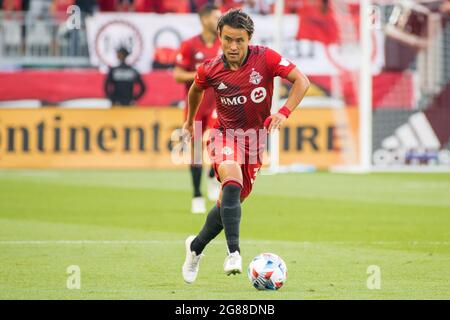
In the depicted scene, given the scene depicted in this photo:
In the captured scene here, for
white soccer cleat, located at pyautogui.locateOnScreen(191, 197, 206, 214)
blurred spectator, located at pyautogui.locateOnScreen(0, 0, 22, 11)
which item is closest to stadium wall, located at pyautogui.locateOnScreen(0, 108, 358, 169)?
blurred spectator, located at pyautogui.locateOnScreen(0, 0, 22, 11)

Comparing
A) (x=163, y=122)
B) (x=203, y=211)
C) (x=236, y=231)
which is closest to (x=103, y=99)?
(x=163, y=122)

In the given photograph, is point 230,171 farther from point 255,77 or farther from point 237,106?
point 255,77

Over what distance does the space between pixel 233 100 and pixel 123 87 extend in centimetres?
1532

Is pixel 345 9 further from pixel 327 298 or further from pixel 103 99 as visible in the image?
pixel 327 298

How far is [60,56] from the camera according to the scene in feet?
84.9

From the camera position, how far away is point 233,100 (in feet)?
28.9

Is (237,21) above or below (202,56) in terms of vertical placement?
above

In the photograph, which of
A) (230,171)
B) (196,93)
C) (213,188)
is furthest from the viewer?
(213,188)

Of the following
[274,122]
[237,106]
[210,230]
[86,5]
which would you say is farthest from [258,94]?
[86,5]

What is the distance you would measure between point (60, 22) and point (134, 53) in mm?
1714

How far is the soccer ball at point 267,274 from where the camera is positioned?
319 inches

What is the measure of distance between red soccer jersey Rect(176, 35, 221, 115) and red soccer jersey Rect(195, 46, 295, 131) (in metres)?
6.03

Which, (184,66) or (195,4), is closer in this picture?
(184,66)
